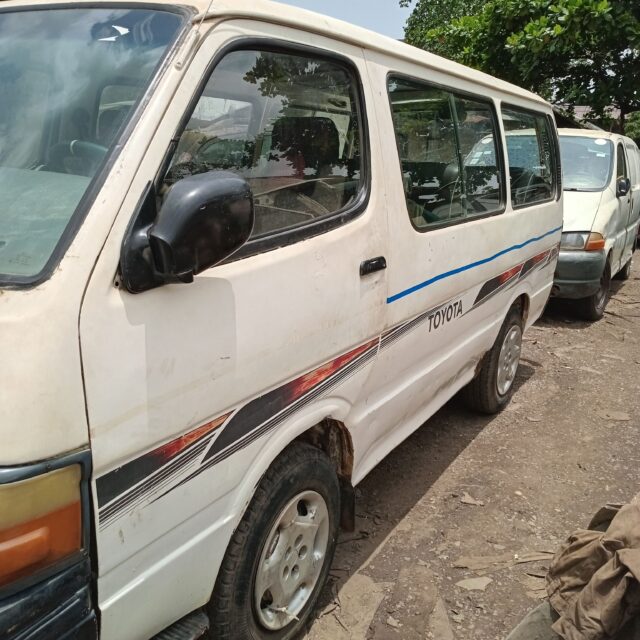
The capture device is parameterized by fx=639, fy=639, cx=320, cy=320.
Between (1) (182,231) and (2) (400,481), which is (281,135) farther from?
(2) (400,481)

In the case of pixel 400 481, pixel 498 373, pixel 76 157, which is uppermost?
pixel 76 157

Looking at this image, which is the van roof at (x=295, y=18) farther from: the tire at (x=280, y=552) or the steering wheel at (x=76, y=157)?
the tire at (x=280, y=552)

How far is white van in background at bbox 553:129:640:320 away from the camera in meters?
6.59

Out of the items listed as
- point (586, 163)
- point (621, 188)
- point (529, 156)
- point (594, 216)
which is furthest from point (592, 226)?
point (529, 156)

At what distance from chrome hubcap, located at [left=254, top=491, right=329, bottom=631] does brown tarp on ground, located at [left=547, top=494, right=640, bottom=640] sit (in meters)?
0.86

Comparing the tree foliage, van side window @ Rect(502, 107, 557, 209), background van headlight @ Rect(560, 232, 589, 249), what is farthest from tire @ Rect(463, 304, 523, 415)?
the tree foliage

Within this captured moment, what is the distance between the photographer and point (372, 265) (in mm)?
2414

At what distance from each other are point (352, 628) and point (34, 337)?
1.87m

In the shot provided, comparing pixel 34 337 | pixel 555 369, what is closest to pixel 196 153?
pixel 34 337

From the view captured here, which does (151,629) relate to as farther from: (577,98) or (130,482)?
(577,98)

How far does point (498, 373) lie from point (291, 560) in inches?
100

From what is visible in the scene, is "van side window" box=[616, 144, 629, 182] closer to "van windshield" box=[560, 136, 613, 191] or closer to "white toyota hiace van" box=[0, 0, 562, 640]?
"van windshield" box=[560, 136, 613, 191]

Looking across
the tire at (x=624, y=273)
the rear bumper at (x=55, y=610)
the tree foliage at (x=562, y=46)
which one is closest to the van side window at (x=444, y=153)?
the rear bumper at (x=55, y=610)

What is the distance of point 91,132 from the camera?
1689 millimetres
